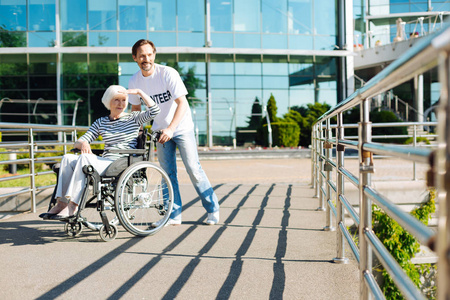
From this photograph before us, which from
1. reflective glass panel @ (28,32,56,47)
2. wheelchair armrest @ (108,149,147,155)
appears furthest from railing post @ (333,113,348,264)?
reflective glass panel @ (28,32,56,47)

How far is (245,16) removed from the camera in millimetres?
25938

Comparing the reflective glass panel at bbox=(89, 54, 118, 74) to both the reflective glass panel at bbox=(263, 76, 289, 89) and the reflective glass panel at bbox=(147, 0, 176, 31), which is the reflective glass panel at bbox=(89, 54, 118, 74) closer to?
the reflective glass panel at bbox=(147, 0, 176, 31)

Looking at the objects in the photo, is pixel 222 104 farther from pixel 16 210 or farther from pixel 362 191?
pixel 362 191

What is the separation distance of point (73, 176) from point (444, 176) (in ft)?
10.9

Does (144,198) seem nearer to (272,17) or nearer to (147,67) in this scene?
(147,67)

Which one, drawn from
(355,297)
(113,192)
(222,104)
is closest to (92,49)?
→ (222,104)

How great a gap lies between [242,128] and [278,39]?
517 centimetres

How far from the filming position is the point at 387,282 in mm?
5246

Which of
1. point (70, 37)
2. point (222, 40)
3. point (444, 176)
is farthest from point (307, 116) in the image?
point (444, 176)

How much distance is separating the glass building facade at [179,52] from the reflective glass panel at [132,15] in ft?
0.17

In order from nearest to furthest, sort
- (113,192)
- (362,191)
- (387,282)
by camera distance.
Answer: (362,191) → (113,192) → (387,282)

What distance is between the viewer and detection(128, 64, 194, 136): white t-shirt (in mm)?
4633

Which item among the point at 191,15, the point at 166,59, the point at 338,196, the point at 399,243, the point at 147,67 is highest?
the point at 191,15

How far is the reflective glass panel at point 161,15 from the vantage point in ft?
82.5
